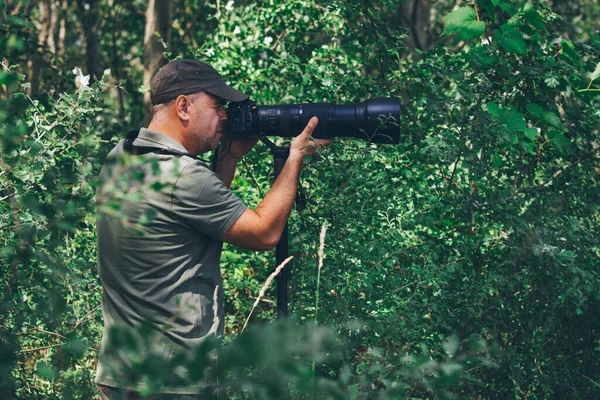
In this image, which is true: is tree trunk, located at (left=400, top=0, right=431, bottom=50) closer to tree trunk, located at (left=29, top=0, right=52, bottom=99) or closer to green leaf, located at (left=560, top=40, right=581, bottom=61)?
tree trunk, located at (left=29, top=0, right=52, bottom=99)

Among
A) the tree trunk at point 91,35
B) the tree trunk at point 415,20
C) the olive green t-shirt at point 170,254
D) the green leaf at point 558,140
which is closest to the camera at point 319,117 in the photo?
the olive green t-shirt at point 170,254

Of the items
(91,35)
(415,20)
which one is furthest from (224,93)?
(91,35)

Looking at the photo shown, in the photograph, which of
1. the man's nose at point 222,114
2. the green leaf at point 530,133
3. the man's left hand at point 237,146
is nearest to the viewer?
the man's nose at point 222,114

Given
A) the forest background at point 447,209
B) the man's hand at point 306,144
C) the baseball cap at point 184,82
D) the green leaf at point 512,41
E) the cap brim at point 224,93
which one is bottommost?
the forest background at point 447,209

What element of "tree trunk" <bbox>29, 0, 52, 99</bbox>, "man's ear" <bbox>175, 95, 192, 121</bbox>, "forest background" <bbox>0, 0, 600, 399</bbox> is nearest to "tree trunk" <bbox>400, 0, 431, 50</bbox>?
"forest background" <bbox>0, 0, 600, 399</bbox>

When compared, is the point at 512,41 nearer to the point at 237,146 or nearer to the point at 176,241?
the point at 237,146

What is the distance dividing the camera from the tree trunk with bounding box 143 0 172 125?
3973mm

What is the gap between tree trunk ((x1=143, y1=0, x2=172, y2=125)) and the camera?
269 inches

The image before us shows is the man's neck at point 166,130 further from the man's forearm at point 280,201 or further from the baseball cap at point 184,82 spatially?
the man's forearm at point 280,201

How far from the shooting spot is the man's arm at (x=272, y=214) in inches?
97.0

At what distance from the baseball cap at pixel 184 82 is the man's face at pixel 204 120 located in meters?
0.03

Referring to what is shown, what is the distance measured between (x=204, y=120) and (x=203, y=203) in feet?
1.41

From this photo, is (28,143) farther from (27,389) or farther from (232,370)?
(27,389)

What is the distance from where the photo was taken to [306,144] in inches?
108
